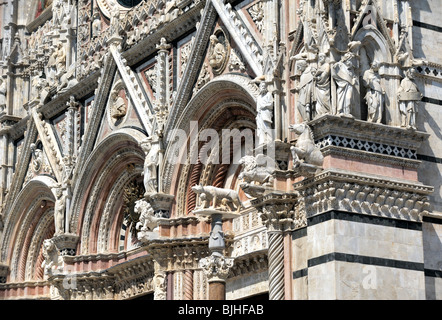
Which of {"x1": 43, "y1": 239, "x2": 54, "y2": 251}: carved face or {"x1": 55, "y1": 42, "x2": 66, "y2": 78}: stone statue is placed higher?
{"x1": 55, "y1": 42, "x2": 66, "y2": 78}: stone statue

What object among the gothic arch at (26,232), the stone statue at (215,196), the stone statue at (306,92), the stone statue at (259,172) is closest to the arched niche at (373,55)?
the stone statue at (306,92)

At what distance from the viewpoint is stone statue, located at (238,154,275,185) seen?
15.9 m

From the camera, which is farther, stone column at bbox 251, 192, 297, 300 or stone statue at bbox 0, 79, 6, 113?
stone statue at bbox 0, 79, 6, 113

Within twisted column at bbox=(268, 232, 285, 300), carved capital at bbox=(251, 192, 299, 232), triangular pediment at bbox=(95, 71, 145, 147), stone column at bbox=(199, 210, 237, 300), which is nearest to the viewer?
stone column at bbox=(199, 210, 237, 300)

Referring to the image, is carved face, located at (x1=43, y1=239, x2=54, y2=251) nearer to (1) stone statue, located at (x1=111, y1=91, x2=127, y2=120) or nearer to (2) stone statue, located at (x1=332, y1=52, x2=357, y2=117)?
(1) stone statue, located at (x1=111, y1=91, x2=127, y2=120)

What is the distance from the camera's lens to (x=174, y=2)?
2081 centimetres

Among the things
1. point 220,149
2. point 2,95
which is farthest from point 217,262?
point 2,95

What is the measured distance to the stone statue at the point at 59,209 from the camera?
907 inches

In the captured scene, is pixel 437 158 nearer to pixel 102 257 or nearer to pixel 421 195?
pixel 421 195

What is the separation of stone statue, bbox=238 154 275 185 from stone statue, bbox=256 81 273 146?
1.02 feet

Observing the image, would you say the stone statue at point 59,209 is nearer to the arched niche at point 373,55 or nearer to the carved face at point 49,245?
the carved face at point 49,245

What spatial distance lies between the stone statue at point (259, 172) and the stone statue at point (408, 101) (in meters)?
2.10

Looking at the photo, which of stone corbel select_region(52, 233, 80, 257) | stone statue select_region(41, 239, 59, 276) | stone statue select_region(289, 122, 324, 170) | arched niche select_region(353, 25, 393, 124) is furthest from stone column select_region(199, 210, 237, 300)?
stone statue select_region(41, 239, 59, 276)

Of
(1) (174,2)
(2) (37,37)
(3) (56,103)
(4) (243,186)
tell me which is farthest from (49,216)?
(4) (243,186)
